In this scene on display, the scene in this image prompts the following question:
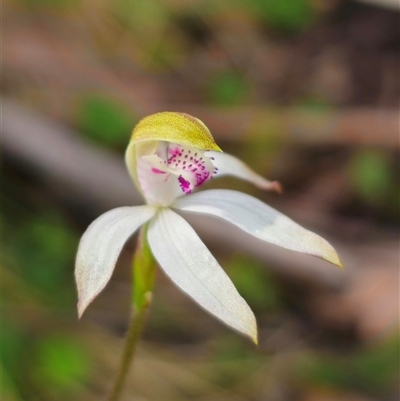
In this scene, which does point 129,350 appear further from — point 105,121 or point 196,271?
point 105,121

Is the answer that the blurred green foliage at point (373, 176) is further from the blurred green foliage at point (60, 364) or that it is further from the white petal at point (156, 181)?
the white petal at point (156, 181)

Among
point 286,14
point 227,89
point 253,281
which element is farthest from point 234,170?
point 286,14

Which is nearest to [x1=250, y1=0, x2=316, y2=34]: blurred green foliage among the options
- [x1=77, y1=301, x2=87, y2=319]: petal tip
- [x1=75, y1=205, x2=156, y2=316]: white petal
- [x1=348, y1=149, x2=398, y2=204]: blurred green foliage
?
[x1=348, y1=149, x2=398, y2=204]: blurred green foliage

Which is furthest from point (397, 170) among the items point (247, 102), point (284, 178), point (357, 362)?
point (357, 362)

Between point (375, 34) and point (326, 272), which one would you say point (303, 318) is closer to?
point (326, 272)

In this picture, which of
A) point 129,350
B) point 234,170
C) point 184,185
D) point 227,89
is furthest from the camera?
point 227,89

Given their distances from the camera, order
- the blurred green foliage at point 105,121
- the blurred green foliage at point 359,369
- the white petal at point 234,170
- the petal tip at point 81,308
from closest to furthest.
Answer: the petal tip at point 81,308 → the white petal at point 234,170 → the blurred green foliage at point 359,369 → the blurred green foliage at point 105,121

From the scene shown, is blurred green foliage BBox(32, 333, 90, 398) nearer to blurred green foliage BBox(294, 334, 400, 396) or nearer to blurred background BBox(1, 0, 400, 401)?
blurred background BBox(1, 0, 400, 401)

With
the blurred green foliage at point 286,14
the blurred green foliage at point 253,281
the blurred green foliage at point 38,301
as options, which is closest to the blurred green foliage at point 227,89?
the blurred green foliage at point 286,14
